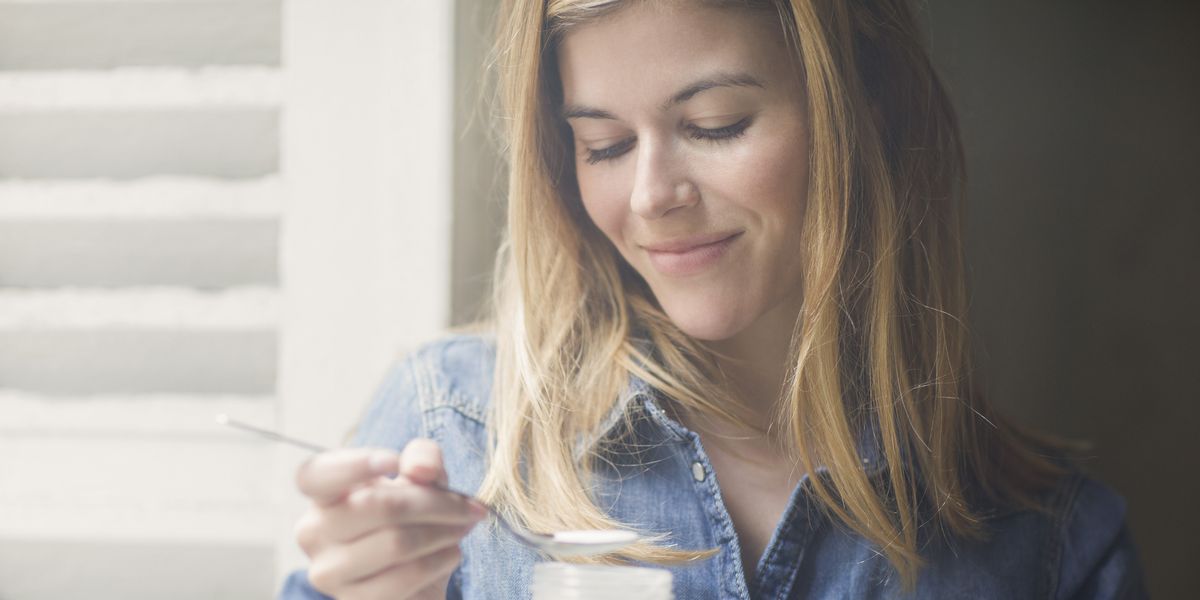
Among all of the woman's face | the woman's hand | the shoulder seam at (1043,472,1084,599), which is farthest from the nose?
the shoulder seam at (1043,472,1084,599)

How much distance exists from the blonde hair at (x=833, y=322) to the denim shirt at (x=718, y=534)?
0.07 ft

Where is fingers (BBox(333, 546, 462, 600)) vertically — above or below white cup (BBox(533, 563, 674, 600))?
below

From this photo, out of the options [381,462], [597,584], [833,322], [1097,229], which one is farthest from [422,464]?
[1097,229]

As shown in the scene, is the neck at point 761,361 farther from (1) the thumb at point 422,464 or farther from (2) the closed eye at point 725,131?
(1) the thumb at point 422,464

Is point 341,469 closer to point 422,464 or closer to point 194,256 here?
point 422,464

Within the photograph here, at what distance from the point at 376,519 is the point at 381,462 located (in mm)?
48

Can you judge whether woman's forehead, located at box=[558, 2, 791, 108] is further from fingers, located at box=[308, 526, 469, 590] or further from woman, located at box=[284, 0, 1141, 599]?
fingers, located at box=[308, 526, 469, 590]

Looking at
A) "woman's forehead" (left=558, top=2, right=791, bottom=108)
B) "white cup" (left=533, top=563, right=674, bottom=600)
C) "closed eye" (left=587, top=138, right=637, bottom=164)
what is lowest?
"white cup" (left=533, top=563, right=674, bottom=600)

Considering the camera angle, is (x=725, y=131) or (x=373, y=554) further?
(x=725, y=131)

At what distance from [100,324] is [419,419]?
350mm

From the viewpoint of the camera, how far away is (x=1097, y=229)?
121 cm

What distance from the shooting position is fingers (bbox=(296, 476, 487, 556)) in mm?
615

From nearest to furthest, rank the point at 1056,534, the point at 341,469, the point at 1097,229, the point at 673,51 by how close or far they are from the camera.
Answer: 1. the point at 341,469
2. the point at 673,51
3. the point at 1056,534
4. the point at 1097,229

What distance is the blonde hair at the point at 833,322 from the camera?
0.84 metres
